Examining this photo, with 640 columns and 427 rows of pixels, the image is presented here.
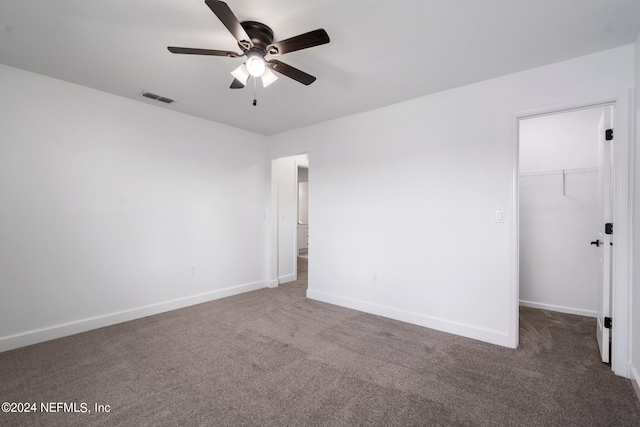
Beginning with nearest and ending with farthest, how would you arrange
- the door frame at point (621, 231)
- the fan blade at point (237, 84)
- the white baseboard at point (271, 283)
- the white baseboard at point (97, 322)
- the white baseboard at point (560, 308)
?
the door frame at point (621, 231), the fan blade at point (237, 84), the white baseboard at point (97, 322), the white baseboard at point (560, 308), the white baseboard at point (271, 283)

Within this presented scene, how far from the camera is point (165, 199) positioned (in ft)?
12.4

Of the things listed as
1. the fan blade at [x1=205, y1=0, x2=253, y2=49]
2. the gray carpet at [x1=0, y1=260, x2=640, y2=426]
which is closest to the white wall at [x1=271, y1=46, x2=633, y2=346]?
the gray carpet at [x1=0, y1=260, x2=640, y2=426]

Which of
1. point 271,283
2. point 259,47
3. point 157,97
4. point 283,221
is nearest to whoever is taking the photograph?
point 259,47

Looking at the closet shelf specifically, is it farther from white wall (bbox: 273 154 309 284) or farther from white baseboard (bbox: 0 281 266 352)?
white baseboard (bbox: 0 281 266 352)

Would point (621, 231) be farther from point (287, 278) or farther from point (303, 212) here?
point (303, 212)

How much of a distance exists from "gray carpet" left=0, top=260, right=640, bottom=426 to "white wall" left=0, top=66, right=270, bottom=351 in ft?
1.39

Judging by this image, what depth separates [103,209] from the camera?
3.26 m

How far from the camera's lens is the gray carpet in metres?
1.83

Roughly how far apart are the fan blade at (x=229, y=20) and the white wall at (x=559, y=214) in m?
3.58

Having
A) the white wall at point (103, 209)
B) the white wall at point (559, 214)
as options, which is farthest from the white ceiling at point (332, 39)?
the white wall at point (559, 214)

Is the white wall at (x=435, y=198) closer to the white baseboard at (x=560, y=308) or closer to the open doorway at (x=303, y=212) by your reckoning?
the white baseboard at (x=560, y=308)

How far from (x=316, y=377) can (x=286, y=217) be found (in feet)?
11.2

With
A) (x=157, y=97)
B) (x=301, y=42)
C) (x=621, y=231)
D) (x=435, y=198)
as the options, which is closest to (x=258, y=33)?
(x=301, y=42)

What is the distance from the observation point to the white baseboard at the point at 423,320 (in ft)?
9.23
